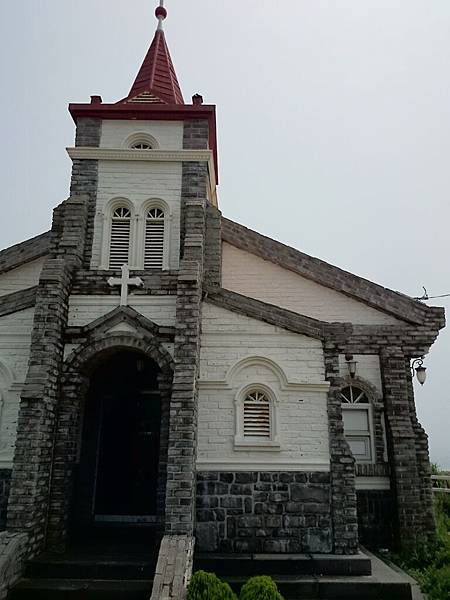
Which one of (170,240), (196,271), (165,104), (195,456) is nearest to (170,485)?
(195,456)

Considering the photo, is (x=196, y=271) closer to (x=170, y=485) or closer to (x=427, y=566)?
(x=170, y=485)

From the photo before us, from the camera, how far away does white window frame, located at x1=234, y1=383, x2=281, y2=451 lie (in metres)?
9.92

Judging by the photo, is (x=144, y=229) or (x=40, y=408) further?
(x=144, y=229)

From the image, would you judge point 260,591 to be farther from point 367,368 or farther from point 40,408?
point 367,368

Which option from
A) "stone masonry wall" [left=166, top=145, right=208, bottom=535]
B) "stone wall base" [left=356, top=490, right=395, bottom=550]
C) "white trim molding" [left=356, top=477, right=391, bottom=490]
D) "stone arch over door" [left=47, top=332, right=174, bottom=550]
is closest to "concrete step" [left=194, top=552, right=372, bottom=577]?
"stone masonry wall" [left=166, top=145, right=208, bottom=535]

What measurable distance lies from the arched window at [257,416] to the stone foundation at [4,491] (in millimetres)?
4390

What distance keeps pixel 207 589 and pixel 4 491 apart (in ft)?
15.4

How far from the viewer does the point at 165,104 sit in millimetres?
13219

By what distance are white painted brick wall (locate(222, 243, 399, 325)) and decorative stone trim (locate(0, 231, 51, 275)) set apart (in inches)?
181

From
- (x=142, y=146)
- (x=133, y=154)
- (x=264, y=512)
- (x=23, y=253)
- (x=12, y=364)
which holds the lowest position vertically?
(x=264, y=512)

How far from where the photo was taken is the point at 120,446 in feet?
38.9

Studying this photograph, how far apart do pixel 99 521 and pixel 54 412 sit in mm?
2770

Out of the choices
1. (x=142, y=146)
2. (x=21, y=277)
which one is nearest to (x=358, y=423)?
(x=142, y=146)

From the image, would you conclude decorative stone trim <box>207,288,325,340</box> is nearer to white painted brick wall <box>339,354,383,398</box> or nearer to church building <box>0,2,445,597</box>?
church building <box>0,2,445,597</box>
